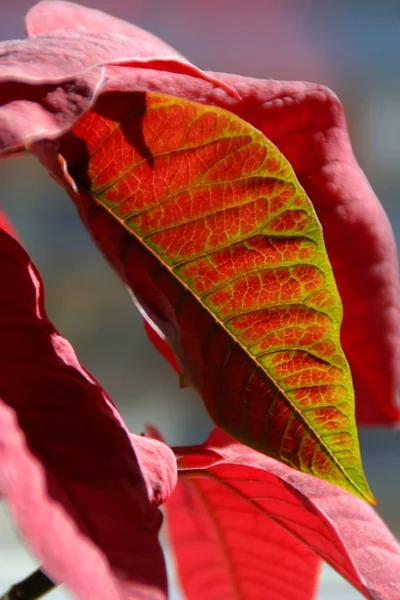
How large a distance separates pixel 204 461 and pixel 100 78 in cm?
19

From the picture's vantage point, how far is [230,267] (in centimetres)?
23

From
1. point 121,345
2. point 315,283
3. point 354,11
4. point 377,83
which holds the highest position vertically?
point 315,283

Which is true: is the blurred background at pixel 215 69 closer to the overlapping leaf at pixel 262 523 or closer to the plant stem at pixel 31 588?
the overlapping leaf at pixel 262 523

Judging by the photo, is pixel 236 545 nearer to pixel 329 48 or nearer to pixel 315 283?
pixel 315 283

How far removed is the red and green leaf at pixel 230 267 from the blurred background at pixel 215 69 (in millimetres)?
1665

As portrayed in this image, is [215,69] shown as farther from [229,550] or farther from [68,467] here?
[68,467]

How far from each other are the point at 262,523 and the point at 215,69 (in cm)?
173

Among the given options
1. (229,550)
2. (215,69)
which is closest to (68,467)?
(229,550)

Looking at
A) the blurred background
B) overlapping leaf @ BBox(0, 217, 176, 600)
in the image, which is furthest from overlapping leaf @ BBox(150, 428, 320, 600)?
the blurred background

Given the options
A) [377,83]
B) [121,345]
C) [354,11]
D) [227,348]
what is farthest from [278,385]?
[354,11]

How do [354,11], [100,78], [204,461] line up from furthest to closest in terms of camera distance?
[354,11] → [204,461] → [100,78]

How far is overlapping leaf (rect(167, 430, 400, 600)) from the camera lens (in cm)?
25

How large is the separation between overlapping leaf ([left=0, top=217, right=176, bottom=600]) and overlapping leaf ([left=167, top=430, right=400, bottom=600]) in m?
0.06

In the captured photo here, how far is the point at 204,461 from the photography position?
321 millimetres
